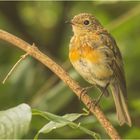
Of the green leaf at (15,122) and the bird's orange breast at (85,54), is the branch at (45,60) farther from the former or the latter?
the bird's orange breast at (85,54)

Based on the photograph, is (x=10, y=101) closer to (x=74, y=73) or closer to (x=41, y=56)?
(x=74, y=73)

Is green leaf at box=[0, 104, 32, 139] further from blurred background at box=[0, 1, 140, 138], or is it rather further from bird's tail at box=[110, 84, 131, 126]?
bird's tail at box=[110, 84, 131, 126]

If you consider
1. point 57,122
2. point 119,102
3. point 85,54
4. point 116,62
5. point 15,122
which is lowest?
point 119,102

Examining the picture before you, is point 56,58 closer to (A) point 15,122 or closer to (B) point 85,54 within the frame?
(B) point 85,54

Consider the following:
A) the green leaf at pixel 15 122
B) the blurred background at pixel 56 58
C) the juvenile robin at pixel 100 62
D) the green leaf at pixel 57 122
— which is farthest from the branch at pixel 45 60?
the juvenile robin at pixel 100 62

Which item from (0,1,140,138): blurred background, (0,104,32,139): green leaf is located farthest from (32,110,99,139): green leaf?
(0,1,140,138): blurred background

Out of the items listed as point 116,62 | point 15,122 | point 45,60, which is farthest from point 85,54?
point 15,122
